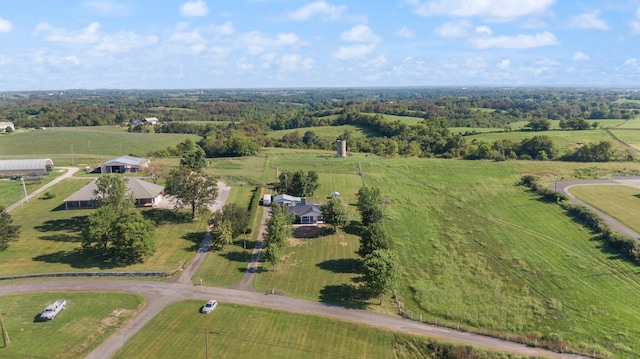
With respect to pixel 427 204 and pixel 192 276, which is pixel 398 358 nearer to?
pixel 192 276

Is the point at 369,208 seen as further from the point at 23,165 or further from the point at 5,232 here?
the point at 23,165

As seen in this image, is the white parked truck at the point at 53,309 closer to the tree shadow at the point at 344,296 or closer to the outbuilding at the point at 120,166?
the tree shadow at the point at 344,296

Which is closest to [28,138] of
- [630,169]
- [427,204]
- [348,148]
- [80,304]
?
[348,148]

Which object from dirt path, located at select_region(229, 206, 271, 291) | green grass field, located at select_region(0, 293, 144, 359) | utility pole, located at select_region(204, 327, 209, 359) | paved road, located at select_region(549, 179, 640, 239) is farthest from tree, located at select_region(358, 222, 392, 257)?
paved road, located at select_region(549, 179, 640, 239)

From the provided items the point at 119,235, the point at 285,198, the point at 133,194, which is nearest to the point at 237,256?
the point at 119,235

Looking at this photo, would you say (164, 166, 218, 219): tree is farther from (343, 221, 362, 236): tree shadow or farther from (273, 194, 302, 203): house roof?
(343, 221, 362, 236): tree shadow

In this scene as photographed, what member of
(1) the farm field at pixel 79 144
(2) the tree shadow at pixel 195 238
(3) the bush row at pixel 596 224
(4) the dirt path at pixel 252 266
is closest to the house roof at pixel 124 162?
(1) the farm field at pixel 79 144
